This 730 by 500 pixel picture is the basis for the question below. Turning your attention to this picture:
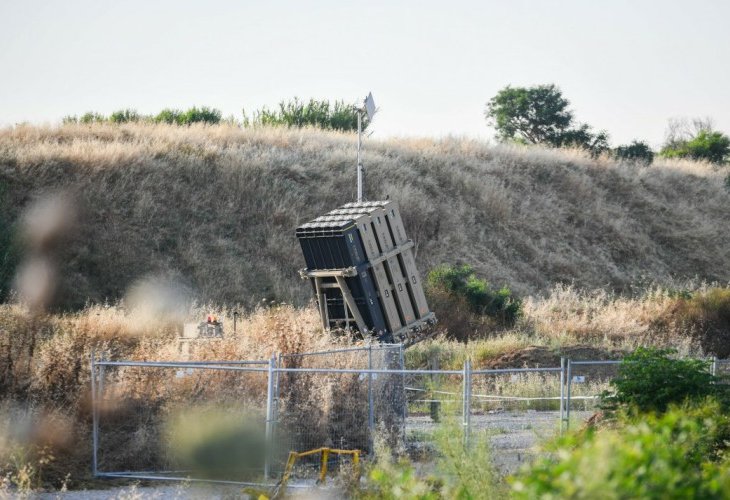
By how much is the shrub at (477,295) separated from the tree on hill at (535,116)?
37.7m

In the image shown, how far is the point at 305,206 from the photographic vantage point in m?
38.4

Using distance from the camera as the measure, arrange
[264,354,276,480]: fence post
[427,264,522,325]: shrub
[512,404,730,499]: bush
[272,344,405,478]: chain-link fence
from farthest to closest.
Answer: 1. [427,264,522,325]: shrub
2. [272,344,405,478]: chain-link fence
3. [264,354,276,480]: fence post
4. [512,404,730,499]: bush

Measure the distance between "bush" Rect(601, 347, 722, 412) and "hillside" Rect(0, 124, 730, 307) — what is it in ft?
67.4

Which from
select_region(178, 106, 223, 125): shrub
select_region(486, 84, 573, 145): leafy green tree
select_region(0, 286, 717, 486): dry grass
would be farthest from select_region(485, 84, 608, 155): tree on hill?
select_region(0, 286, 717, 486): dry grass

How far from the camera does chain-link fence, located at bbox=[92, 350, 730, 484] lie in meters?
13.1

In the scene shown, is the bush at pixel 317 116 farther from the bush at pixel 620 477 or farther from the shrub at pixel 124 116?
the bush at pixel 620 477

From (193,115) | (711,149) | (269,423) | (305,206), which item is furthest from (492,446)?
(711,149)

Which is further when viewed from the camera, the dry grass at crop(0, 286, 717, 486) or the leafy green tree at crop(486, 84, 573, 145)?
the leafy green tree at crop(486, 84, 573, 145)

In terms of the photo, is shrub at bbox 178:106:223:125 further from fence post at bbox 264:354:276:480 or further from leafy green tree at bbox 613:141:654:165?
fence post at bbox 264:354:276:480

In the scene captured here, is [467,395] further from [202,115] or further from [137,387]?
[202,115]

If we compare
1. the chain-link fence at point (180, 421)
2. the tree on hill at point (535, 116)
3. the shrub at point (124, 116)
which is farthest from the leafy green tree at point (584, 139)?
the chain-link fence at point (180, 421)

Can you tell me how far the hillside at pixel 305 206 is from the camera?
1305 inches

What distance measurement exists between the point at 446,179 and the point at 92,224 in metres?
17.3

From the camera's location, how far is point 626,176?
52.9 metres
